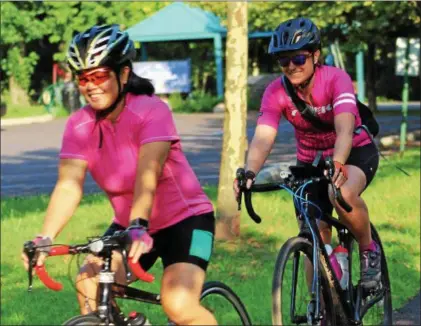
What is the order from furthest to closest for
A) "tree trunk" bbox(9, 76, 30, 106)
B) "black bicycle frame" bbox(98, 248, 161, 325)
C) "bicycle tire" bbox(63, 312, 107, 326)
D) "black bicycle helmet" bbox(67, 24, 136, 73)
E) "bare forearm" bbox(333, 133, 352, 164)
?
1. "tree trunk" bbox(9, 76, 30, 106)
2. "bare forearm" bbox(333, 133, 352, 164)
3. "black bicycle helmet" bbox(67, 24, 136, 73)
4. "black bicycle frame" bbox(98, 248, 161, 325)
5. "bicycle tire" bbox(63, 312, 107, 326)

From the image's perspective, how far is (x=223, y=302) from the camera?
17.6ft

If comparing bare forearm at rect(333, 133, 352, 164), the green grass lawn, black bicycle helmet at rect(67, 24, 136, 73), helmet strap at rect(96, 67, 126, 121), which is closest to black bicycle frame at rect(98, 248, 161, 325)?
helmet strap at rect(96, 67, 126, 121)

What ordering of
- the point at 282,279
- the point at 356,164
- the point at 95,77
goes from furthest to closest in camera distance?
the point at 356,164, the point at 282,279, the point at 95,77

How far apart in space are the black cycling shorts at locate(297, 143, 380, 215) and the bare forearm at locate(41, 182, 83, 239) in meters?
2.09

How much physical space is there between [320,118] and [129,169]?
6.48ft

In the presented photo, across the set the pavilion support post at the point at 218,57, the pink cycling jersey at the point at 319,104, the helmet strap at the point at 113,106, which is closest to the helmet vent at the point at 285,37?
the pink cycling jersey at the point at 319,104

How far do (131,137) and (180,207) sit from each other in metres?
0.39

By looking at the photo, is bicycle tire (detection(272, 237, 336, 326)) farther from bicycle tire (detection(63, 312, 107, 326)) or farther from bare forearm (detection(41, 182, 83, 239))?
bicycle tire (detection(63, 312, 107, 326))

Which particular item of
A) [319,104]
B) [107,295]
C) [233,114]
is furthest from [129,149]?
[233,114]

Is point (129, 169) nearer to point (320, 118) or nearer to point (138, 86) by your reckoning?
point (138, 86)

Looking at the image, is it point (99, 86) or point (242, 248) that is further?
point (242, 248)

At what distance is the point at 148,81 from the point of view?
4.65m

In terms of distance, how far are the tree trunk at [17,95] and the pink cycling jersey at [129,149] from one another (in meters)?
44.1

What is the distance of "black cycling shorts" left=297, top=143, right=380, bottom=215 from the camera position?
6.33 metres
